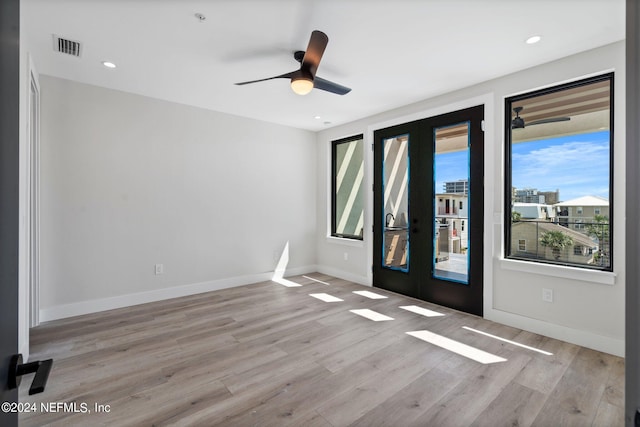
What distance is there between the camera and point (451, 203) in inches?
149

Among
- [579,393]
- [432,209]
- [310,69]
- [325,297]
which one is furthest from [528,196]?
[325,297]

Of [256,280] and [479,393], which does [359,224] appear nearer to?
[256,280]

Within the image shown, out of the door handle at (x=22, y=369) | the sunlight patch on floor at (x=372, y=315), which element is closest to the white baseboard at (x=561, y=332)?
the sunlight patch on floor at (x=372, y=315)

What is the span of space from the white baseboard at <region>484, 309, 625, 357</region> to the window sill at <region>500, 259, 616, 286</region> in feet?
1.57

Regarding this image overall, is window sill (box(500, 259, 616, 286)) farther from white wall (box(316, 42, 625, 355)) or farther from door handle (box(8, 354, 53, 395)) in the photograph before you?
door handle (box(8, 354, 53, 395))

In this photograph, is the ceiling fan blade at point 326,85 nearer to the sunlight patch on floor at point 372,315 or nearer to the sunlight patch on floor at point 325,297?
the sunlight patch on floor at point 372,315

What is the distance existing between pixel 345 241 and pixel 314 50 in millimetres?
3396

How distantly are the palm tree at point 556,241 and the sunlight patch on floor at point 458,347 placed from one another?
128 centimetres

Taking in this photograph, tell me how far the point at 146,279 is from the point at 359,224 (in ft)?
10.7

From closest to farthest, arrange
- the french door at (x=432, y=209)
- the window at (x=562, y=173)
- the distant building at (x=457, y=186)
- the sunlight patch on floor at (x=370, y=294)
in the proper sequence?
1. the window at (x=562, y=173)
2. the french door at (x=432, y=209)
3. the distant building at (x=457, y=186)
4. the sunlight patch on floor at (x=370, y=294)

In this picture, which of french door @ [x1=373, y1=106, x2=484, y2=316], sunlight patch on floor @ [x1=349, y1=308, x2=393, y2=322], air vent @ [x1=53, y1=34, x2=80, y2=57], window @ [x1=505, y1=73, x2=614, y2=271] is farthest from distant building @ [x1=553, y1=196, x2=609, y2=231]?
air vent @ [x1=53, y1=34, x2=80, y2=57]

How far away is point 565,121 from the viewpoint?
2.95 meters

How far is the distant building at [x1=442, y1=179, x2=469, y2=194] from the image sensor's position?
3595mm

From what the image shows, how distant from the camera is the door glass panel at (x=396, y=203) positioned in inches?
168
